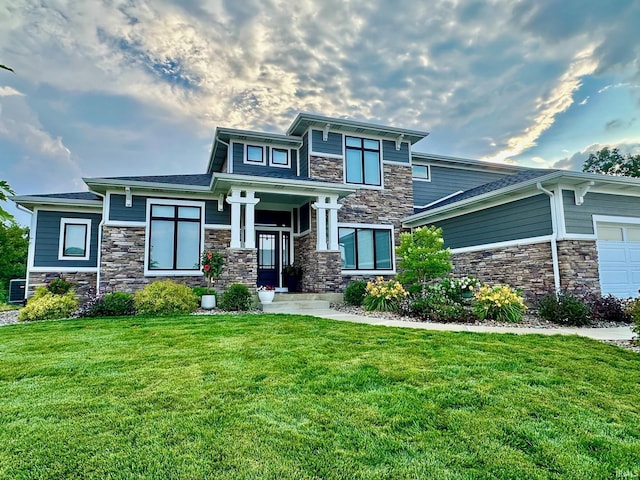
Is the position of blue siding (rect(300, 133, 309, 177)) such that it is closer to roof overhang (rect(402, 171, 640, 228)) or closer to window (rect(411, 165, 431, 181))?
window (rect(411, 165, 431, 181))

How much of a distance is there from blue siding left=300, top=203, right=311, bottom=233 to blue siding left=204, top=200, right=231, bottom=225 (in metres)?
2.72

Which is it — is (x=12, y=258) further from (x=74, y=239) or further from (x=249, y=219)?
(x=249, y=219)

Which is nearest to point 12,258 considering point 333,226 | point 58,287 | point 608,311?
point 58,287

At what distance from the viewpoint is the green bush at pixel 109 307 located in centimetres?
855

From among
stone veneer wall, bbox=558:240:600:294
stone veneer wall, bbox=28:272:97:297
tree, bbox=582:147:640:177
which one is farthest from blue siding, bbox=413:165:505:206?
tree, bbox=582:147:640:177

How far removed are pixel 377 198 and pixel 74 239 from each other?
11.3 meters

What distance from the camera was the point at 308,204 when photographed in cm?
1305

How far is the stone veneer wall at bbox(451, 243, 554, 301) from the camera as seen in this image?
28.5 feet

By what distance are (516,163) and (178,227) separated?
1587 cm

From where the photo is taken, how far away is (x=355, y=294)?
421 inches

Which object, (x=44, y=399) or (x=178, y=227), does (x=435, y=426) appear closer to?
(x=44, y=399)

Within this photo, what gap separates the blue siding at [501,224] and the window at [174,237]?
8459 mm

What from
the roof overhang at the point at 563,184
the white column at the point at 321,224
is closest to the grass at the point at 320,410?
the roof overhang at the point at 563,184

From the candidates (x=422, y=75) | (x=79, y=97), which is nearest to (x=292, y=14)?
(x=422, y=75)
